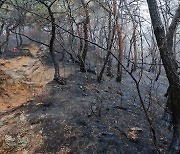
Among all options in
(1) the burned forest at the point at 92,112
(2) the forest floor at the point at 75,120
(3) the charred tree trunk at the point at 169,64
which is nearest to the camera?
(3) the charred tree trunk at the point at 169,64

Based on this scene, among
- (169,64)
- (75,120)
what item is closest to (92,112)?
(75,120)

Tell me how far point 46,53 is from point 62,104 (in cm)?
786

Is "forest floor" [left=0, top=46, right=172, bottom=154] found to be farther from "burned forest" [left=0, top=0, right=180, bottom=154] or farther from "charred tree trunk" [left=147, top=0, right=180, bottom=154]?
"charred tree trunk" [left=147, top=0, right=180, bottom=154]

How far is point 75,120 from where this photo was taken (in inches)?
313

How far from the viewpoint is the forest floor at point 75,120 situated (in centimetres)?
700

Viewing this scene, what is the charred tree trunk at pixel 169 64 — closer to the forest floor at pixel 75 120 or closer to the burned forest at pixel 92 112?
the burned forest at pixel 92 112

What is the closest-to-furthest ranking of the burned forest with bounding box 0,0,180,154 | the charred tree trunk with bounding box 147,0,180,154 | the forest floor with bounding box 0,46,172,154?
the charred tree trunk with bounding box 147,0,180,154 → the burned forest with bounding box 0,0,180,154 → the forest floor with bounding box 0,46,172,154

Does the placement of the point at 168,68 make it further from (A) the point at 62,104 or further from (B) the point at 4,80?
(B) the point at 4,80

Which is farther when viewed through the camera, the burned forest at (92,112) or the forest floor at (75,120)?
the forest floor at (75,120)

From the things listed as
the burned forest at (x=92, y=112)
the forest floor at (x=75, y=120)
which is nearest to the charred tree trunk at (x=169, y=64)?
the burned forest at (x=92, y=112)

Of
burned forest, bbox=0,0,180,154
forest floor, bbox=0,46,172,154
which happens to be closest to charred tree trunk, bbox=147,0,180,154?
burned forest, bbox=0,0,180,154

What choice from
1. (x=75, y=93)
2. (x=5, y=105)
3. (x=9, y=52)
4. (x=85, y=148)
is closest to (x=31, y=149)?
(x=85, y=148)

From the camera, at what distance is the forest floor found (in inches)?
276

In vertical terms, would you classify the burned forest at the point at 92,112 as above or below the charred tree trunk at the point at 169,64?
below
